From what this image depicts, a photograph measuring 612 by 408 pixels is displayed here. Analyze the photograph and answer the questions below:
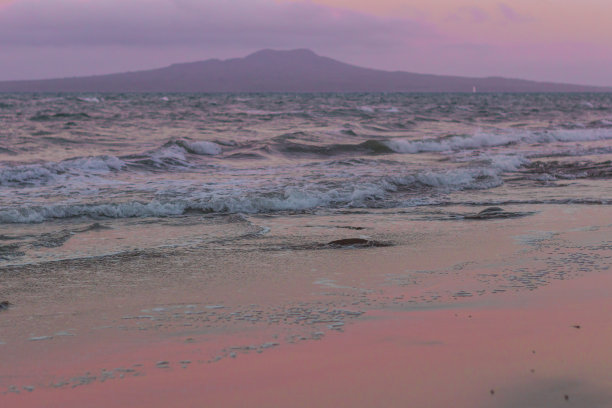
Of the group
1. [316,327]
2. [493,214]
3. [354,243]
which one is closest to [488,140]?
[493,214]

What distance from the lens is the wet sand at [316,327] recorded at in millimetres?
3102

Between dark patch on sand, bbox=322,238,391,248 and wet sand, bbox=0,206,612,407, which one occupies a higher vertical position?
wet sand, bbox=0,206,612,407

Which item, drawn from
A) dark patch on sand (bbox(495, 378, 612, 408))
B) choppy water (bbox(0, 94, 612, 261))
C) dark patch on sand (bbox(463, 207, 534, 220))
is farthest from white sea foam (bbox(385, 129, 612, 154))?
dark patch on sand (bbox(495, 378, 612, 408))

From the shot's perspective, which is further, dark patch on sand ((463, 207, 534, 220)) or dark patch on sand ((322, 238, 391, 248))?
dark patch on sand ((463, 207, 534, 220))

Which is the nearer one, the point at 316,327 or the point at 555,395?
the point at 555,395

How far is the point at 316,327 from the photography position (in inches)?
157

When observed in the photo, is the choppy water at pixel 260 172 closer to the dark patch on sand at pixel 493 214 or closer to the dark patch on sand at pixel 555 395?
the dark patch on sand at pixel 493 214

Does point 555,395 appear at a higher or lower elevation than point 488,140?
higher

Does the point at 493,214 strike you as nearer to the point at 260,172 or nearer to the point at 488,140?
the point at 260,172

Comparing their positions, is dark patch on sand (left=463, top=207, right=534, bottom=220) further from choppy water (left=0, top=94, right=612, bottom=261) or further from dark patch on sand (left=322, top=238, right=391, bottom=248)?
dark patch on sand (left=322, top=238, right=391, bottom=248)

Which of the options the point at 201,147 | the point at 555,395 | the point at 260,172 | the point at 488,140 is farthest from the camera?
the point at 488,140

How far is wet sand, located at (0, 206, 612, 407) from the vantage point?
3102 millimetres

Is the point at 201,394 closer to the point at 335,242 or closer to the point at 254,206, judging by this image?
the point at 335,242

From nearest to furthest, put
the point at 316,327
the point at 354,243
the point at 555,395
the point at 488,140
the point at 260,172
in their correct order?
the point at 555,395 → the point at 316,327 → the point at 354,243 → the point at 260,172 → the point at 488,140
